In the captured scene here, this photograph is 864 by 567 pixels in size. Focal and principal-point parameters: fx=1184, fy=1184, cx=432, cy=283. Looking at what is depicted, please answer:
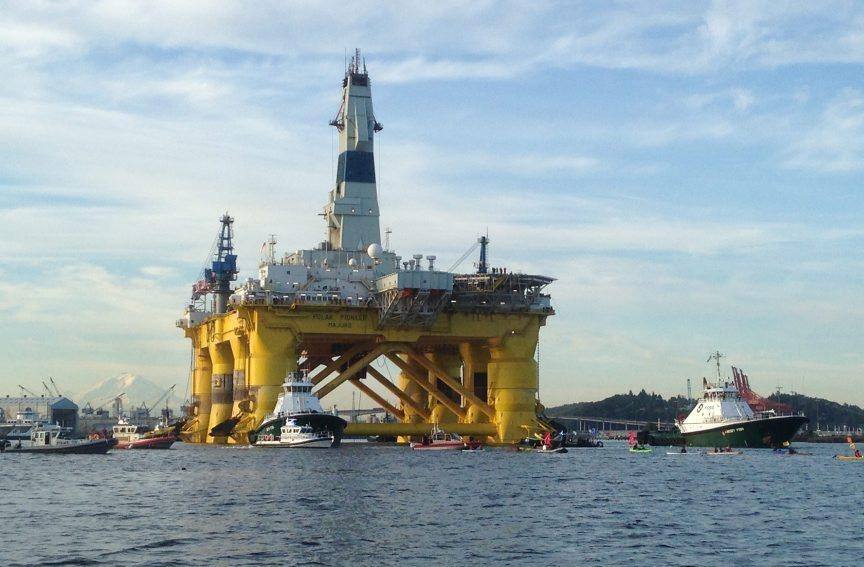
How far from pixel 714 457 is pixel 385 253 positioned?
2458 cm

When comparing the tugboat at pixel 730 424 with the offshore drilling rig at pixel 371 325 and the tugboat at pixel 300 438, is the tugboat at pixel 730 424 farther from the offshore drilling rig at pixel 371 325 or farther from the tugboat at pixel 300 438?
the tugboat at pixel 300 438

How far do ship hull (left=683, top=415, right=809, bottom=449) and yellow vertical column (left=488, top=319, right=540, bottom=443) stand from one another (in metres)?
16.7

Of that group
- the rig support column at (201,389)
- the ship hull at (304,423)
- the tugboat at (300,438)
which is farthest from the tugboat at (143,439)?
the tugboat at (300,438)

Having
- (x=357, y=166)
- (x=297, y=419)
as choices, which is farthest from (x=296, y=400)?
(x=357, y=166)

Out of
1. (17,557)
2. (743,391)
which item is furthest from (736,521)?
(743,391)

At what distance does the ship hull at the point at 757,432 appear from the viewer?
3307 inches

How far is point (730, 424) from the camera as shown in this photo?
85.2 meters

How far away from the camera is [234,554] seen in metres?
27.5

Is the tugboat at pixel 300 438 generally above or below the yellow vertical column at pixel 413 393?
below

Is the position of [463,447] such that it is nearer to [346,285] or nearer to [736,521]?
[346,285]

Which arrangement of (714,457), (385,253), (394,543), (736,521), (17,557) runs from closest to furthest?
1. (17,557)
2. (394,543)
3. (736,521)
4. (714,457)
5. (385,253)

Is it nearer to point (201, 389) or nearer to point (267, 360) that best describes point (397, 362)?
point (267, 360)

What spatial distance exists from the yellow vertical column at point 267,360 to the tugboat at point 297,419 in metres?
0.71

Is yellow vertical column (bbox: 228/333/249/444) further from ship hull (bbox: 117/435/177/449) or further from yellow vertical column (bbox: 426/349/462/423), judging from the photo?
yellow vertical column (bbox: 426/349/462/423)
